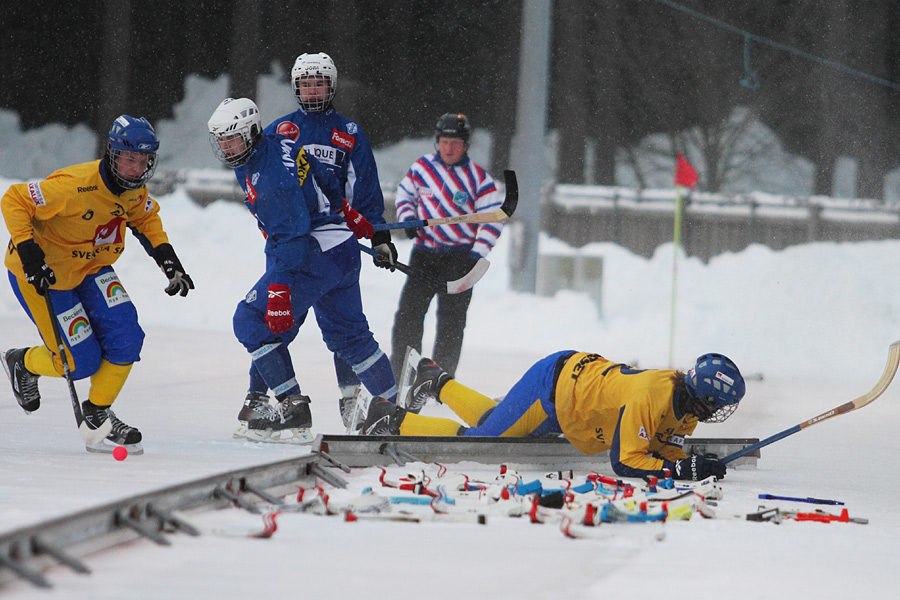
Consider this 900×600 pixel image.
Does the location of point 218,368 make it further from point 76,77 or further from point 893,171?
point 893,171

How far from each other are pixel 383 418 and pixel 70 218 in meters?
1.15

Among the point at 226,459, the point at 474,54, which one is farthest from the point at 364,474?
the point at 474,54

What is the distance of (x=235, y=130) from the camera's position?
10.4ft

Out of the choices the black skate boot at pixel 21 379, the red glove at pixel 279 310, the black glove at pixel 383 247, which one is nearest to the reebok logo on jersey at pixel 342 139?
the black glove at pixel 383 247

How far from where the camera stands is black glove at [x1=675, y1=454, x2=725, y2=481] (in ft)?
9.16

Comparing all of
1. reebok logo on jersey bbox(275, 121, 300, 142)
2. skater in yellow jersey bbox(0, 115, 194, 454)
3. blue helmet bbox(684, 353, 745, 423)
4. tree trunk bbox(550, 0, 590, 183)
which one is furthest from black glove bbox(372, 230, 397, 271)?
tree trunk bbox(550, 0, 590, 183)

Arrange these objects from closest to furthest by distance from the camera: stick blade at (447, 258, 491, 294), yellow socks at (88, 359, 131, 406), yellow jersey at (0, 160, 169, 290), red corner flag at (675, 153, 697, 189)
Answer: yellow jersey at (0, 160, 169, 290) → yellow socks at (88, 359, 131, 406) → stick blade at (447, 258, 491, 294) → red corner flag at (675, 153, 697, 189)

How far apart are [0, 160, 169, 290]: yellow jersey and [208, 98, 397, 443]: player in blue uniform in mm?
375

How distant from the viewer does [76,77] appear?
965 centimetres

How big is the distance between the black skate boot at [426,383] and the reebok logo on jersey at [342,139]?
0.82 m

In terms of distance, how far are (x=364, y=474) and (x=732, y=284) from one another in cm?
640

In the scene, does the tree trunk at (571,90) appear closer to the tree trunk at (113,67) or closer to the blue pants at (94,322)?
the tree trunk at (113,67)

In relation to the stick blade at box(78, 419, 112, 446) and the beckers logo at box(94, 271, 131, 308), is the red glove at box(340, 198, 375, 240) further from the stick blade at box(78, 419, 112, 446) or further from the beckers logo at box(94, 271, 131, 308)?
the stick blade at box(78, 419, 112, 446)

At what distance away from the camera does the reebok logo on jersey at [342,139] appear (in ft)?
11.9
